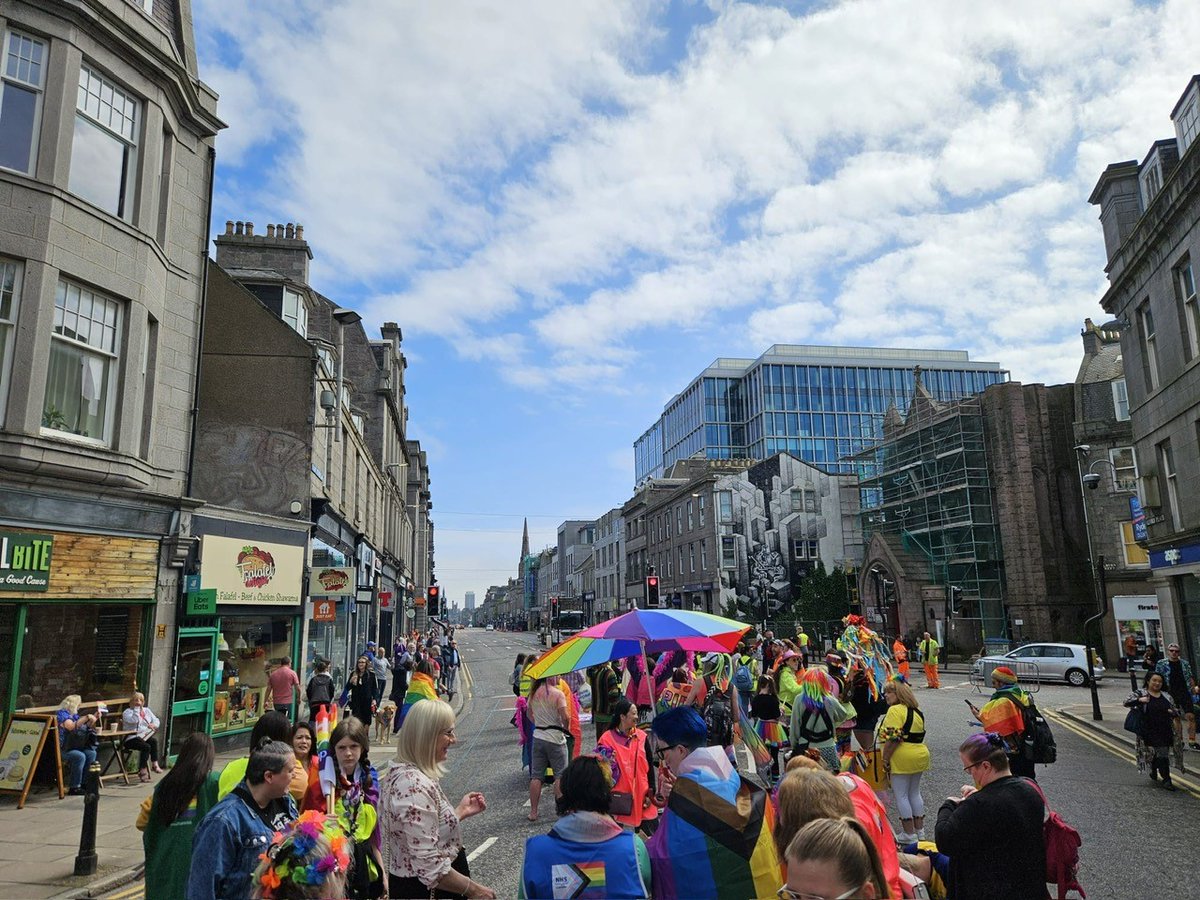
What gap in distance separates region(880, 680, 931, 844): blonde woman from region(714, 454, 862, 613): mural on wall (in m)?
47.3

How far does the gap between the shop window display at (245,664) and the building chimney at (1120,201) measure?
23.7m

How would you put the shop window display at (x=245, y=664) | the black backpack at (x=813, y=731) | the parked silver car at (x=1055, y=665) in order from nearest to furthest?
the black backpack at (x=813, y=731), the shop window display at (x=245, y=664), the parked silver car at (x=1055, y=665)

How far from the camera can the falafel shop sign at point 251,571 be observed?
1503 cm

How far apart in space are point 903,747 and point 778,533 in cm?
4972

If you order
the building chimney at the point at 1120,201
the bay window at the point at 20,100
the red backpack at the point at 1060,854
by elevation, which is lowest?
the red backpack at the point at 1060,854

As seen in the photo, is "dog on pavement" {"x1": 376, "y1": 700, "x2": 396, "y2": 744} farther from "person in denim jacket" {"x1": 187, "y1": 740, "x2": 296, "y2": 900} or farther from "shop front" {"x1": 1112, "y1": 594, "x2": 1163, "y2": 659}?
"shop front" {"x1": 1112, "y1": 594, "x2": 1163, "y2": 659}

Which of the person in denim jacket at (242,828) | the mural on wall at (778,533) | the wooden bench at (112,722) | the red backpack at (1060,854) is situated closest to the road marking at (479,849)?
the person in denim jacket at (242,828)

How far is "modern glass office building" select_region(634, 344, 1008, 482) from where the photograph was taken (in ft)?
296

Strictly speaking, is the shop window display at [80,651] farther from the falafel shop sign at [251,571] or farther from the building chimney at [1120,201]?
the building chimney at [1120,201]

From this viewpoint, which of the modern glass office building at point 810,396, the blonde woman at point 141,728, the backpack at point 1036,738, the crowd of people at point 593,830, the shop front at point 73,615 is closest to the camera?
the crowd of people at point 593,830

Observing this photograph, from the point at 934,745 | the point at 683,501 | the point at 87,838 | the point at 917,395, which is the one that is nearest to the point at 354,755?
the point at 87,838

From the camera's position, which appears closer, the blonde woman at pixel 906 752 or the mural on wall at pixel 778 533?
the blonde woman at pixel 906 752

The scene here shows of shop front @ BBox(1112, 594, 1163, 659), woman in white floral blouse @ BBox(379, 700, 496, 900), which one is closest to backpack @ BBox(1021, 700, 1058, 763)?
woman in white floral blouse @ BBox(379, 700, 496, 900)

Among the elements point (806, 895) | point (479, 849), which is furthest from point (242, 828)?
point (479, 849)
